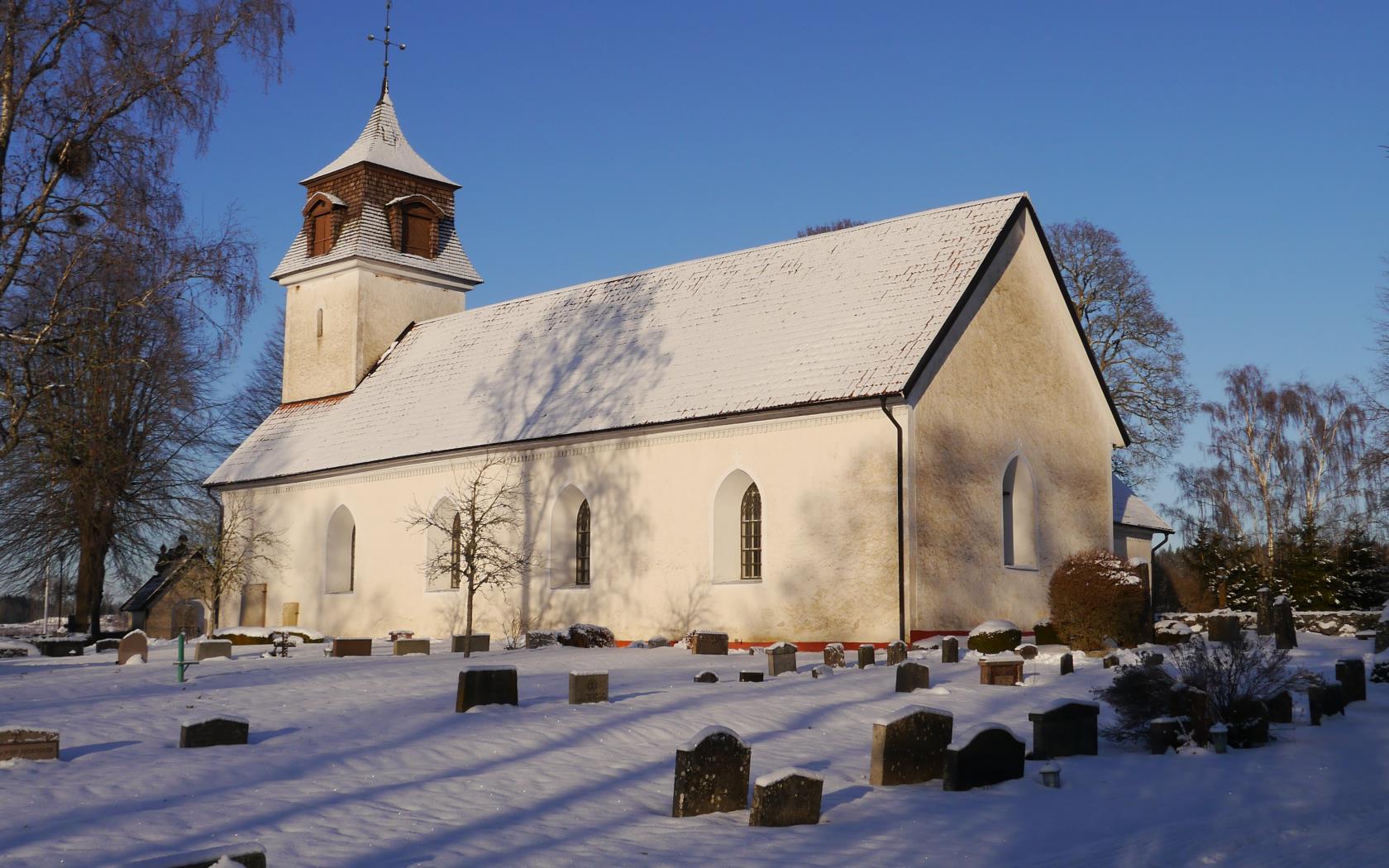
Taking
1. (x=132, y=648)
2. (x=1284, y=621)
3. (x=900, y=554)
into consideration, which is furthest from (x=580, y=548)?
(x=1284, y=621)

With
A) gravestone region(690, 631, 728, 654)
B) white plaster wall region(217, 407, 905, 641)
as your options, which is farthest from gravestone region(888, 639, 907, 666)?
gravestone region(690, 631, 728, 654)

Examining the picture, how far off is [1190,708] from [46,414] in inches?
→ 707

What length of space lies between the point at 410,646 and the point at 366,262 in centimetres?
1666

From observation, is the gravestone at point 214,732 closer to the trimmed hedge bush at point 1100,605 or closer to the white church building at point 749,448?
the white church building at point 749,448

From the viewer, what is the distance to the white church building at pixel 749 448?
2456cm

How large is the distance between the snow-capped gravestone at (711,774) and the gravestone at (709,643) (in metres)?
12.2

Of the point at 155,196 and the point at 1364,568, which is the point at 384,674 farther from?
the point at 1364,568

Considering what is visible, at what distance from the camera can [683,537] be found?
26922 mm

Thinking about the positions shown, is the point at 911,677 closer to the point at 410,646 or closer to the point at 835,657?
the point at 835,657

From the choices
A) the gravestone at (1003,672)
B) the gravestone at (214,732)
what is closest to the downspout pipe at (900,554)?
the gravestone at (1003,672)

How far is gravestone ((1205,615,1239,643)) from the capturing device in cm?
2403

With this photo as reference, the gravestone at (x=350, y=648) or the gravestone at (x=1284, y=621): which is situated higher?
the gravestone at (x=1284, y=621)

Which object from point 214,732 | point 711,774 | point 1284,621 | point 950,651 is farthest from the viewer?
point 1284,621

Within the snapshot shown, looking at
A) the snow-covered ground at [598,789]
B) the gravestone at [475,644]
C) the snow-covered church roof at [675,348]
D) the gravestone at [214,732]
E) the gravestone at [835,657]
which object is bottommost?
the snow-covered ground at [598,789]
